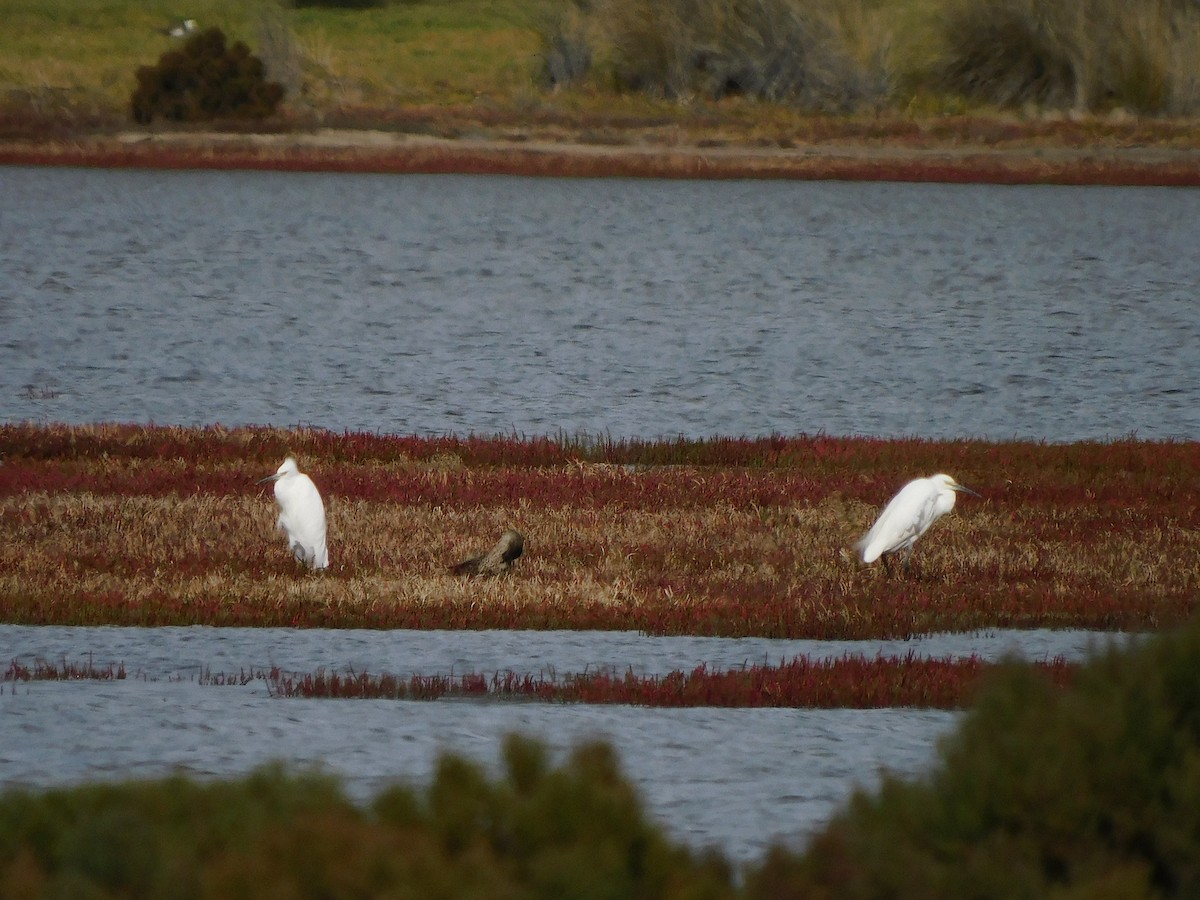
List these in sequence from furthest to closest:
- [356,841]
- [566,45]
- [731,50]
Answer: [566,45], [731,50], [356,841]

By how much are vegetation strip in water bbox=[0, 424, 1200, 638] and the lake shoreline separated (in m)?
39.5

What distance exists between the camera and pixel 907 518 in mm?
12391

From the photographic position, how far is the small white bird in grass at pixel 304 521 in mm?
12047

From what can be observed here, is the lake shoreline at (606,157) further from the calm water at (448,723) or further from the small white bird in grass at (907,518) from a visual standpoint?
the calm water at (448,723)

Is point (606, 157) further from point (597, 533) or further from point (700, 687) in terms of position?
point (700, 687)

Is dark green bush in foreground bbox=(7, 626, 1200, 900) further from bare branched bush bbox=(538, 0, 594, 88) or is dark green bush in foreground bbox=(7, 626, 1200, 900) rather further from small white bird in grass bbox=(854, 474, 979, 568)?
bare branched bush bbox=(538, 0, 594, 88)

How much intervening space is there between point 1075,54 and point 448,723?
5804 cm

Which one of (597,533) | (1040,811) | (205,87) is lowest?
(597,533)

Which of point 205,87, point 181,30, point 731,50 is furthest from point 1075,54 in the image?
point 181,30

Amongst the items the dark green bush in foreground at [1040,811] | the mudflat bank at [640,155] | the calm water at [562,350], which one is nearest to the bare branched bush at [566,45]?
the calm water at [562,350]

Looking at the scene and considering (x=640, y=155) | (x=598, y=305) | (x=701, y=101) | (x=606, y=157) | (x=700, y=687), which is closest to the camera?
(x=700, y=687)

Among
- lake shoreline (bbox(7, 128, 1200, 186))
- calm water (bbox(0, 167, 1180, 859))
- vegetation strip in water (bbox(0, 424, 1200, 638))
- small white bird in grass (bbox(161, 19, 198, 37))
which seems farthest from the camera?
small white bird in grass (bbox(161, 19, 198, 37))

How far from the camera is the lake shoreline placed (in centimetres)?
5634

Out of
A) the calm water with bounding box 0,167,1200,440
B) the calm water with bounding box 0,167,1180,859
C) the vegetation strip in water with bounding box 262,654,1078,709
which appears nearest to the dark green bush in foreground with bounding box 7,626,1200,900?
the calm water with bounding box 0,167,1180,859
